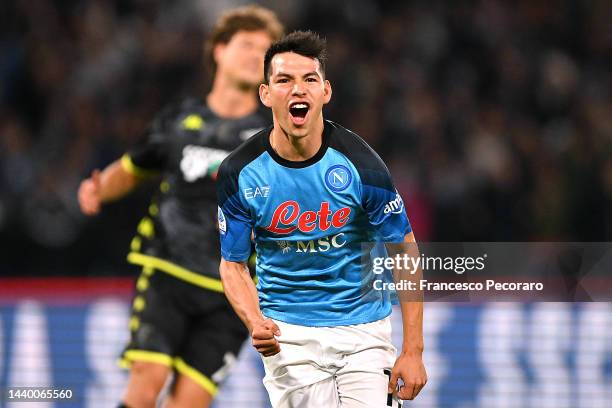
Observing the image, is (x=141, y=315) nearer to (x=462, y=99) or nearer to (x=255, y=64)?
(x=255, y=64)

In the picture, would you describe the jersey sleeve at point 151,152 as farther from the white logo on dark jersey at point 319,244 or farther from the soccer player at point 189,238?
the white logo on dark jersey at point 319,244

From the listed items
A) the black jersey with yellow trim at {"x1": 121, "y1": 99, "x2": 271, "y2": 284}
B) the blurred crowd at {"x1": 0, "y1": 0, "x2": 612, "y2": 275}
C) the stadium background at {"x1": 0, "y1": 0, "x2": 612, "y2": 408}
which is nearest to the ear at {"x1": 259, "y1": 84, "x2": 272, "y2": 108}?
the black jersey with yellow trim at {"x1": 121, "y1": 99, "x2": 271, "y2": 284}

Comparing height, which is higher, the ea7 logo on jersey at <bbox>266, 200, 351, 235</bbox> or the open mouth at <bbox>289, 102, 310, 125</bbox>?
the open mouth at <bbox>289, 102, 310, 125</bbox>

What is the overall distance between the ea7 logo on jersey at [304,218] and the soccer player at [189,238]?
61.5 inches

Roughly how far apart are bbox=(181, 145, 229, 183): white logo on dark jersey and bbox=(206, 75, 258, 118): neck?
9.1 inches

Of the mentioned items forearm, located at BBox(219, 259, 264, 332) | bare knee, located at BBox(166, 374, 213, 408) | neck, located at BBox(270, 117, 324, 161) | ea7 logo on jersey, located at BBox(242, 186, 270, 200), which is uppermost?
neck, located at BBox(270, 117, 324, 161)

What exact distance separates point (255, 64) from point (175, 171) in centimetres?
70

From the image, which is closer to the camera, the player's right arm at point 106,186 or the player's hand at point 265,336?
the player's hand at point 265,336

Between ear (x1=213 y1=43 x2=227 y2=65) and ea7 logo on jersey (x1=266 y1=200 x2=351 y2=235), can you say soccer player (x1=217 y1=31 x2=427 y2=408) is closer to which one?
ea7 logo on jersey (x1=266 y1=200 x2=351 y2=235)

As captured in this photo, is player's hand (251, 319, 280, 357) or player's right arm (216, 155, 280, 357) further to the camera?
player's right arm (216, 155, 280, 357)

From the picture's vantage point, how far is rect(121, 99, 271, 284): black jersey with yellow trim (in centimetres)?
575

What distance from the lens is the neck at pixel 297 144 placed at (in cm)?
419

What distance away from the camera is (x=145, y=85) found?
411 inches

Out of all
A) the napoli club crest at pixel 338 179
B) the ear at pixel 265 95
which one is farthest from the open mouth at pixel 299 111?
the napoli club crest at pixel 338 179
